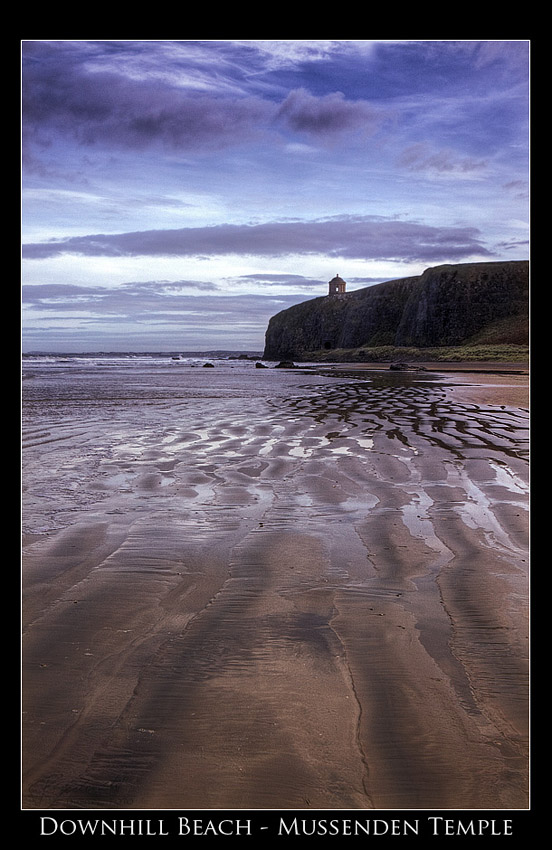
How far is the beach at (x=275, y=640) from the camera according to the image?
2016 millimetres

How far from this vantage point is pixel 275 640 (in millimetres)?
2984

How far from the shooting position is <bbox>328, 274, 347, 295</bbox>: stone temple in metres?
141

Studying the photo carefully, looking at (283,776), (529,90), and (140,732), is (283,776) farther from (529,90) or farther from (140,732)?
(529,90)

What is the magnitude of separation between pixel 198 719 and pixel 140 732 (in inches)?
8.4

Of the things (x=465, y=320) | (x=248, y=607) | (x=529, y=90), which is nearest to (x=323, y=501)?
(x=248, y=607)

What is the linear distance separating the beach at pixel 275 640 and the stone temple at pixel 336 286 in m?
138

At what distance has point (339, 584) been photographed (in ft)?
12.3

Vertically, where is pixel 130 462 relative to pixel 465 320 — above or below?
below

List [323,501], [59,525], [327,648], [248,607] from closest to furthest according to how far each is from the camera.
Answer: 1. [327,648]
2. [248,607]
3. [59,525]
4. [323,501]

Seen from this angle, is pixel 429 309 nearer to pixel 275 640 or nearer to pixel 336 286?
pixel 336 286

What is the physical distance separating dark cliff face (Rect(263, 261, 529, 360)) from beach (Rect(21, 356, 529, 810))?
87786 millimetres

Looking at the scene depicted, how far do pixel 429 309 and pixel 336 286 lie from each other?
1781 inches

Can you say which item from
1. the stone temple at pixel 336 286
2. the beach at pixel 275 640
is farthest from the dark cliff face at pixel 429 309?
the beach at pixel 275 640
